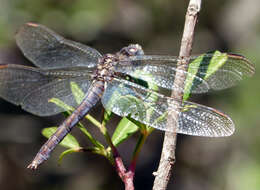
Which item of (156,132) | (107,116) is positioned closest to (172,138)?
(107,116)

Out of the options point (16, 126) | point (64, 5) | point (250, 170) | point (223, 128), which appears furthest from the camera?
point (16, 126)

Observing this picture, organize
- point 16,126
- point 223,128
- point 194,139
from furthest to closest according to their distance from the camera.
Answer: point 194,139
point 16,126
point 223,128

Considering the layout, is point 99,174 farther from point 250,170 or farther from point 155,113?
point 155,113

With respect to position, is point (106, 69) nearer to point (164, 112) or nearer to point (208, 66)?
point (164, 112)

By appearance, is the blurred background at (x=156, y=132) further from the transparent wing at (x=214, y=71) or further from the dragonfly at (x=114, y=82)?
the transparent wing at (x=214, y=71)

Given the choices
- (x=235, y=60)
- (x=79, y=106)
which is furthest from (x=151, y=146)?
(x=235, y=60)
